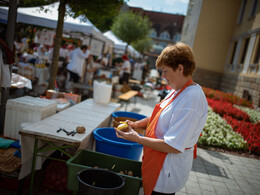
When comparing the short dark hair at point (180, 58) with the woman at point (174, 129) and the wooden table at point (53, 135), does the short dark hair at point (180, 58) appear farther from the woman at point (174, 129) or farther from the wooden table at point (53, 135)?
the wooden table at point (53, 135)

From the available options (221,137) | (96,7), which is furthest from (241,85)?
(96,7)

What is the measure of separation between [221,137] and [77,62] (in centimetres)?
599

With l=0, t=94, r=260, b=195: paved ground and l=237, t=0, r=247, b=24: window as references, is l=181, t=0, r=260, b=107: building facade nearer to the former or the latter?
l=237, t=0, r=247, b=24: window

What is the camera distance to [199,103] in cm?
161

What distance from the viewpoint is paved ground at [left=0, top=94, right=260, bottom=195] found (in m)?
3.78

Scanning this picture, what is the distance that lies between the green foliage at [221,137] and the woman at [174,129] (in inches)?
179

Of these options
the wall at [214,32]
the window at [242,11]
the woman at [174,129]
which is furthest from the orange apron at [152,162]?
the window at [242,11]

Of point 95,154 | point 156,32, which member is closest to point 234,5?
point 95,154

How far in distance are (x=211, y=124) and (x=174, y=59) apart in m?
5.69

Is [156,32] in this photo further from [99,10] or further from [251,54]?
[99,10]

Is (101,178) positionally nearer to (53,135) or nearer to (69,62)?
(53,135)

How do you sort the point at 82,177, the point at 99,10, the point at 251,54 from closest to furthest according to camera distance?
the point at 82,177 < the point at 99,10 < the point at 251,54

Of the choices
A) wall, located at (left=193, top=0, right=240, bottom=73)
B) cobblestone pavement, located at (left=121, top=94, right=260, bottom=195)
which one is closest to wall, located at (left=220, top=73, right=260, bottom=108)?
wall, located at (left=193, top=0, right=240, bottom=73)

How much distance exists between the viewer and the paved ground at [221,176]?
12.4 ft
